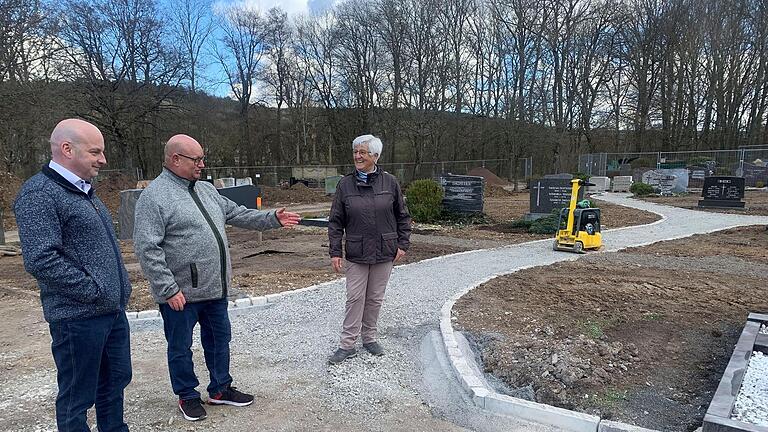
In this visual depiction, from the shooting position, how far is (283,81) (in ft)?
124

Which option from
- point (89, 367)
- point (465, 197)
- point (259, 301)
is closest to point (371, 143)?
point (89, 367)

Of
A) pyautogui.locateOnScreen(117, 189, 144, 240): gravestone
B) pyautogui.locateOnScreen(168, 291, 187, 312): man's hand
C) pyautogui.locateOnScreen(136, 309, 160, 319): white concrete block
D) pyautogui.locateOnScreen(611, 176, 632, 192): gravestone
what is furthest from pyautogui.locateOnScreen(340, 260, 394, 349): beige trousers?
pyautogui.locateOnScreen(611, 176, 632, 192): gravestone

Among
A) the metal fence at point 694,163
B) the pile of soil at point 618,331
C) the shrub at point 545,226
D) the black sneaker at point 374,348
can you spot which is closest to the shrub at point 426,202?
the shrub at point 545,226

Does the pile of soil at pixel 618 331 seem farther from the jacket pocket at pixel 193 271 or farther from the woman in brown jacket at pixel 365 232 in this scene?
the jacket pocket at pixel 193 271

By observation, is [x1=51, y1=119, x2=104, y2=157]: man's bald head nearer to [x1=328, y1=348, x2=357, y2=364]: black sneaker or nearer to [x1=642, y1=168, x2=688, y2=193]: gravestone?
[x1=328, y1=348, x2=357, y2=364]: black sneaker

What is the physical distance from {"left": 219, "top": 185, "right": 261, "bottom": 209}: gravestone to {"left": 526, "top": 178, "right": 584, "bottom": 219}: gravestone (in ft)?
23.9

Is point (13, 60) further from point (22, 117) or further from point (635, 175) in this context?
point (635, 175)

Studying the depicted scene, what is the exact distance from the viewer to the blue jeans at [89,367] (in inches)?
94.1

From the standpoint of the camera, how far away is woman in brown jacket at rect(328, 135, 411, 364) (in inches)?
154

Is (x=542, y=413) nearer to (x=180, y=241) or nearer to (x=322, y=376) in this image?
(x=322, y=376)

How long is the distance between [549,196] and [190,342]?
454 inches

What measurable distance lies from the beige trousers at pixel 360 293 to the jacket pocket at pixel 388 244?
0.11 meters

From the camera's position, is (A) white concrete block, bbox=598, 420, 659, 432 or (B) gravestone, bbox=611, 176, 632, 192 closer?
(A) white concrete block, bbox=598, 420, 659, 432

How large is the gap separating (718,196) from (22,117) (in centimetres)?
2421
